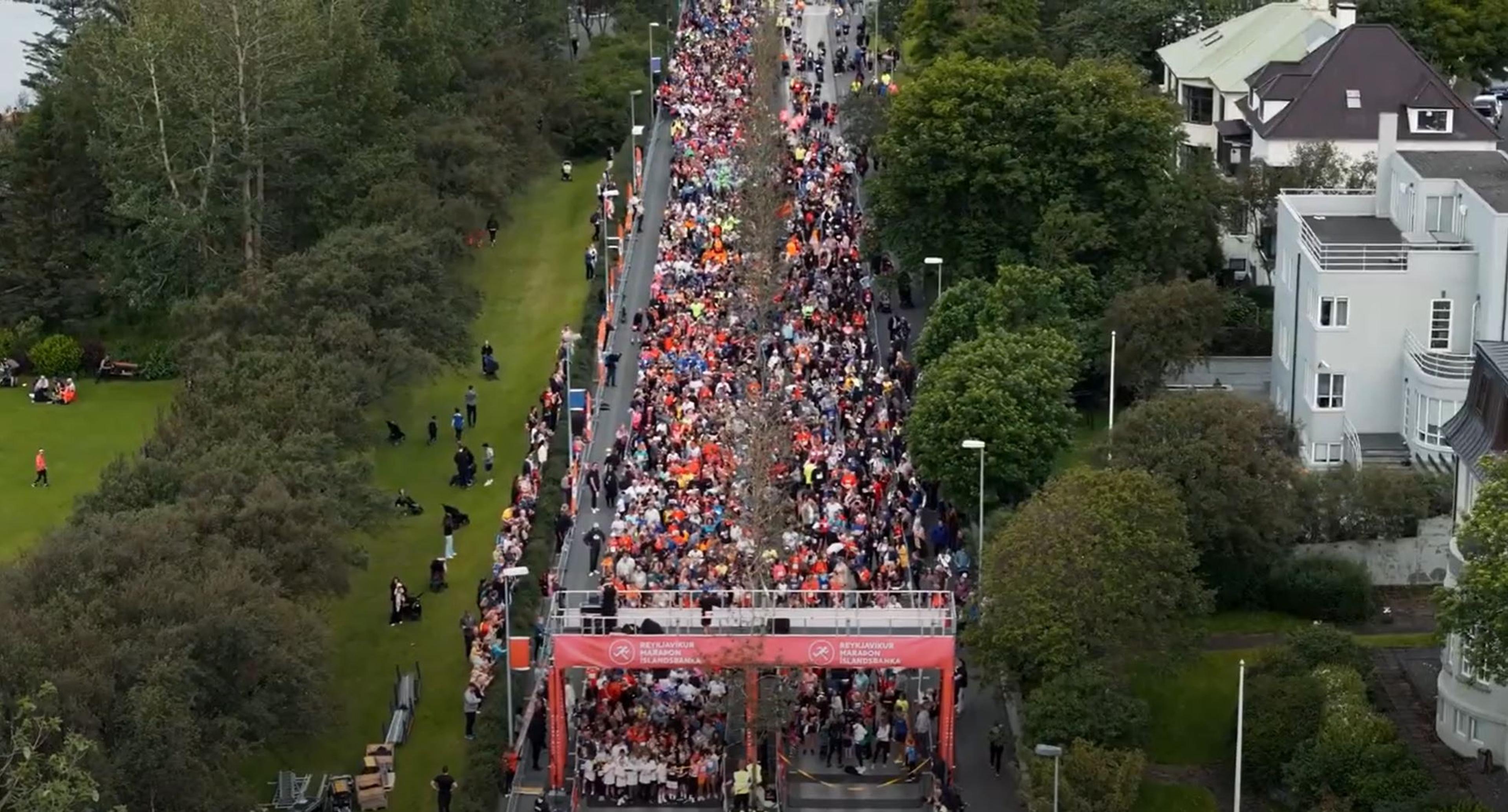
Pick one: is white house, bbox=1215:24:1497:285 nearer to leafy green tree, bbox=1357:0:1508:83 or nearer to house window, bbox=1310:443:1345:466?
leafy green tree, bbox=1357:0:1508:83

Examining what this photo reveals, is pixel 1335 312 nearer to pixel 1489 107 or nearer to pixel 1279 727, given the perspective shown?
pixel 1279 727

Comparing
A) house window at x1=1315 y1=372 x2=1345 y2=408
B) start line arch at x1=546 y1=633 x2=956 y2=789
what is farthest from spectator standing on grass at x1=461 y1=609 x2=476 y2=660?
house window at x1=1315 y1=372 x2=1345 y2=408

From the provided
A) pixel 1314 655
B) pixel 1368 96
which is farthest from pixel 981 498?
pixel 1368 96

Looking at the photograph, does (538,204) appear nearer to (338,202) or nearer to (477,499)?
(338,202)

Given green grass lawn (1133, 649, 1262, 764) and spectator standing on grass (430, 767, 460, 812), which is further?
green grass lawn (1133, 649, 1262, 764)

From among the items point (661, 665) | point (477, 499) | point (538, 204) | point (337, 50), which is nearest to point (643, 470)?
point (477, 499)
